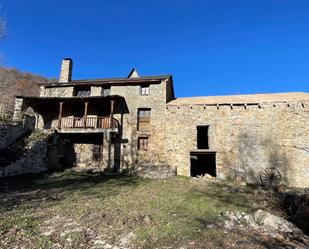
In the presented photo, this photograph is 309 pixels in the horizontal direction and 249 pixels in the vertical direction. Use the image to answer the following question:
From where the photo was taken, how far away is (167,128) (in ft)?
62.6

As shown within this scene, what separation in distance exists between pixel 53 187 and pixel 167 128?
9.51 meters

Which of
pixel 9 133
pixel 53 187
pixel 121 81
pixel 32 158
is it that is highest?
pixel 121 81

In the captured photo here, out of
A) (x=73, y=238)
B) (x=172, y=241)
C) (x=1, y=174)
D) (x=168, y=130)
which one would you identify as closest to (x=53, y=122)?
(x=1, y=174)

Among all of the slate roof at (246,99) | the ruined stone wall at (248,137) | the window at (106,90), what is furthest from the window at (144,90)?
the ruined stone wall at (248,137)

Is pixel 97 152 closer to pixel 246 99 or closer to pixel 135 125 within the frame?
pixel 135 125

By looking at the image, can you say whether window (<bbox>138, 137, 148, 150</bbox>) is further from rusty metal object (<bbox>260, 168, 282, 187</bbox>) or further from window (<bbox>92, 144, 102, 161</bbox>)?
rusty metal object (<bbox>260, 168, 282, 187</bbox>)

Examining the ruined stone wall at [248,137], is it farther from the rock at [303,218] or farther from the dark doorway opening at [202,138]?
the rock at [303,218]

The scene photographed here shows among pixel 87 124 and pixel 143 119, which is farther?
pixel 143 119

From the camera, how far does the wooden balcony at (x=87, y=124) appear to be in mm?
18453

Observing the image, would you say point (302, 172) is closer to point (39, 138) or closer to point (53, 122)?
point (39, 138)

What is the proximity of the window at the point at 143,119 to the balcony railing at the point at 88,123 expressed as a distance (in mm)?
1911

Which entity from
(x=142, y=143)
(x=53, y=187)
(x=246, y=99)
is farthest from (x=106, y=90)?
(x=246, y=99)

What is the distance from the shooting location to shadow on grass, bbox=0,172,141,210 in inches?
398

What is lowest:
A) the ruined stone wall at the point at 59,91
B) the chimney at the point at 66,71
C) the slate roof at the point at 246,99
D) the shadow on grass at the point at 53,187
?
the shadow on grass at the point at 53,187
